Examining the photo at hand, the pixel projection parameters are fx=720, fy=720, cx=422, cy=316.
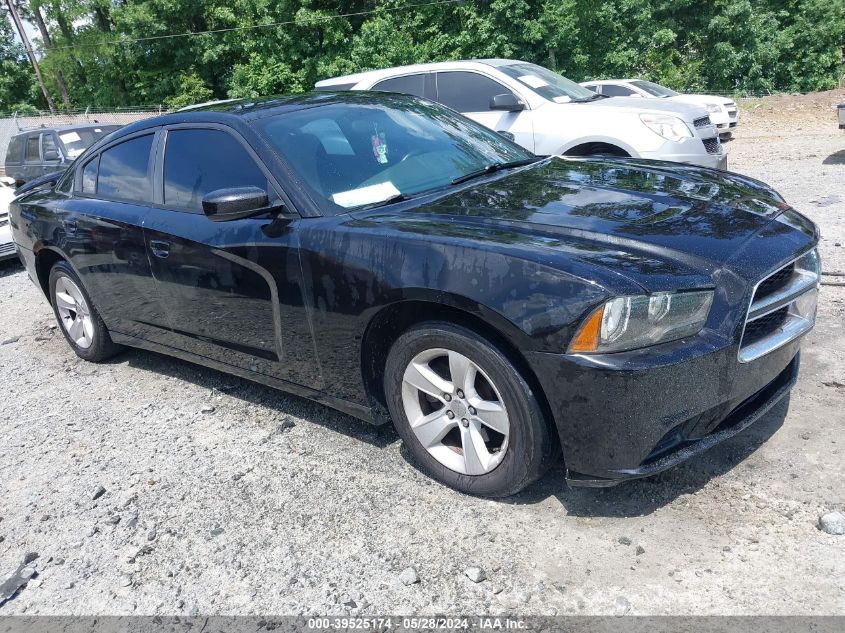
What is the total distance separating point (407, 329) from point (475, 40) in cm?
2661

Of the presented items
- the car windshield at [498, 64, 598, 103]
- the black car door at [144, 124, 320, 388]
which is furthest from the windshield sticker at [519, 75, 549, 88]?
the black car door at [144, 124, 320, 388]

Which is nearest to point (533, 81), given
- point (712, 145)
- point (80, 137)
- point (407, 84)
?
point (407, 84)

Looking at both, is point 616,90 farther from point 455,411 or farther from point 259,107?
point 455,411

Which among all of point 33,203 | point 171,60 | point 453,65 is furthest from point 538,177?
point 171,60

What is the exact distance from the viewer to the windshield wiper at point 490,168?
147 inches

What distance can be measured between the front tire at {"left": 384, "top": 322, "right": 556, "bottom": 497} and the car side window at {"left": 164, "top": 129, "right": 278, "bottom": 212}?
3.70 ft

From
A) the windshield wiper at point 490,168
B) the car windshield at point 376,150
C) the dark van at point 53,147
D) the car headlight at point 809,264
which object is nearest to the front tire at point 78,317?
the car windshield at point 376,150

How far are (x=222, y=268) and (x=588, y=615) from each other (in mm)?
2370

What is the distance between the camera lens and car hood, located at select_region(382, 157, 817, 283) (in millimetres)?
2699

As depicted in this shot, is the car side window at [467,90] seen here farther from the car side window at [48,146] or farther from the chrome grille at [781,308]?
the car side window at [48,146]

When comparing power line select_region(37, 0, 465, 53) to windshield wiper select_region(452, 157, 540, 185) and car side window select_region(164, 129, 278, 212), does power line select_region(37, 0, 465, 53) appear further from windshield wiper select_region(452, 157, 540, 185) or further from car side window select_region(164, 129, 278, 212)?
car side window select_region(164, 129, 278, 212)

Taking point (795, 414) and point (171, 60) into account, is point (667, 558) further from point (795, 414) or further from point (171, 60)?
point (171, 60)

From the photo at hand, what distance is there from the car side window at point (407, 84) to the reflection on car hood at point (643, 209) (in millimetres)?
5348

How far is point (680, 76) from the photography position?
85.8ft
